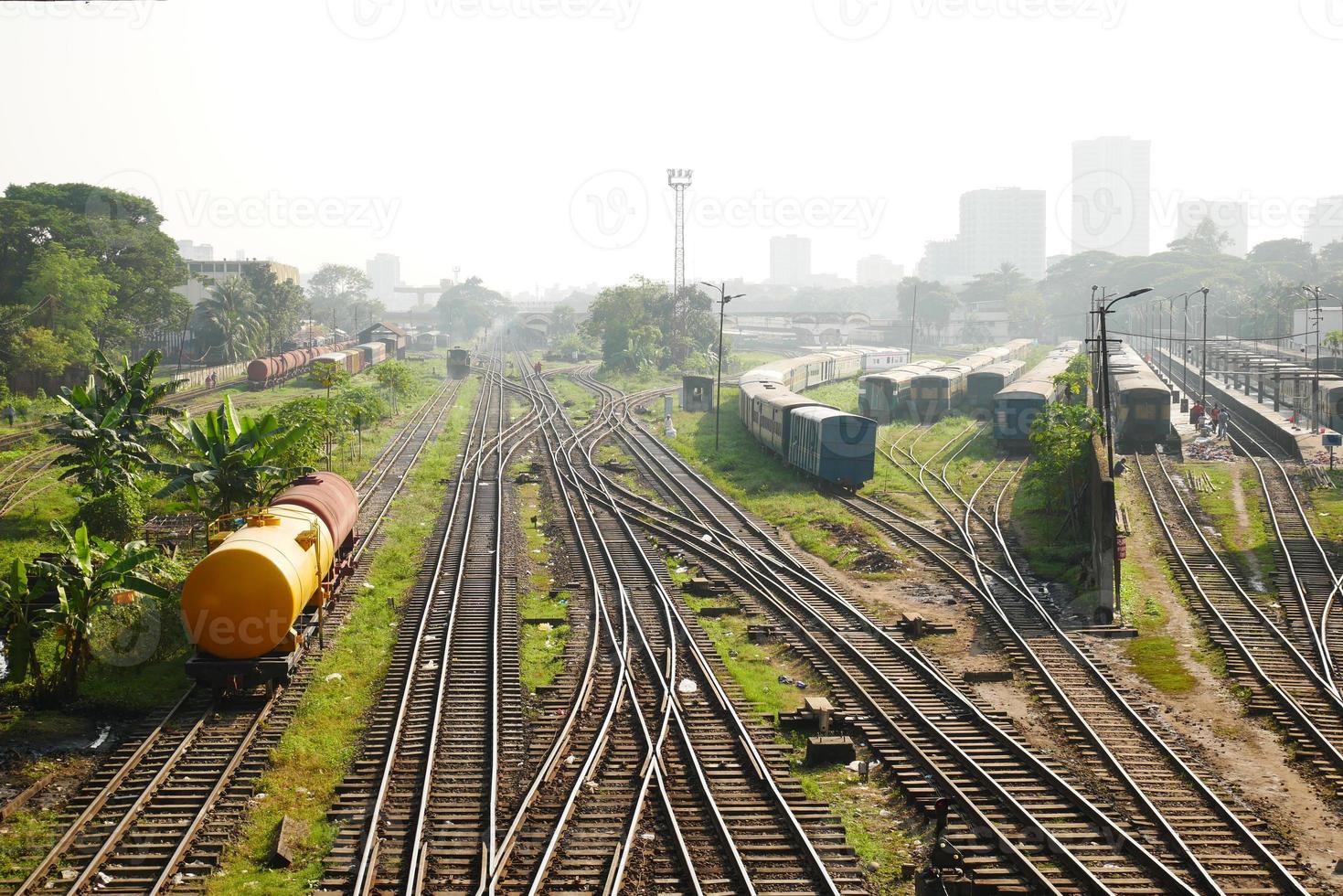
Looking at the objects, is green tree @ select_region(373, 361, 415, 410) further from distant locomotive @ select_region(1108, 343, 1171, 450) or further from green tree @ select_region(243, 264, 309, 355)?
distant locomotive @ select_region(1108, 343, 1171, 450)

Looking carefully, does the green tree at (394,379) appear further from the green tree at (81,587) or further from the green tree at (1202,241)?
the green tree at (1202,241)

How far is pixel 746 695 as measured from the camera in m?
18.0

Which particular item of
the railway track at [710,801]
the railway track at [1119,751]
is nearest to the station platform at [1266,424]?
the railway track at [1119,751]

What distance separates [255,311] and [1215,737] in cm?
8957

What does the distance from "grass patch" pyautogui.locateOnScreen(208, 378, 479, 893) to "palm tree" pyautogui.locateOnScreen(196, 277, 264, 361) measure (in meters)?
64.2

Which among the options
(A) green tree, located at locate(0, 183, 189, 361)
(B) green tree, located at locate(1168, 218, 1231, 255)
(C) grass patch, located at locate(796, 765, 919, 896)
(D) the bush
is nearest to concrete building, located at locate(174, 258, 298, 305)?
(A) green tree, located at locate(0, 183, 189, 361)

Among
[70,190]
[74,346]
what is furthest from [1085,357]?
[70,190]

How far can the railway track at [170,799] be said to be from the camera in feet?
39.3

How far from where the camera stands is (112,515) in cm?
2630

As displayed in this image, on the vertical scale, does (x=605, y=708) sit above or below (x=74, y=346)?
below

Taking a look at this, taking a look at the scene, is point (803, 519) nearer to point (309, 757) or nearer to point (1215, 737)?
point (1215, 737)

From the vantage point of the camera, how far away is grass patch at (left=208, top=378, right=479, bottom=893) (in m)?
12.3

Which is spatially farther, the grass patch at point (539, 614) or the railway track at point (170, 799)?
the grass patch at point (539, 614)

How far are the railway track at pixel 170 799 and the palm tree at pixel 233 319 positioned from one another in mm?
73605
